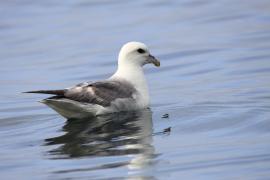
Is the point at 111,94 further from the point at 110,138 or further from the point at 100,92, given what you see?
the point at 110,138

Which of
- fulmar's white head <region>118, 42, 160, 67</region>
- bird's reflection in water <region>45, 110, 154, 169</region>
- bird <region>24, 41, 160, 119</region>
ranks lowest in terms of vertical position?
bird's reflection in water <region>45, 110, 154, 169</region>

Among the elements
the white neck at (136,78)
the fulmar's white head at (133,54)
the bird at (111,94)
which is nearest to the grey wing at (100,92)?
the bird at (111,94)

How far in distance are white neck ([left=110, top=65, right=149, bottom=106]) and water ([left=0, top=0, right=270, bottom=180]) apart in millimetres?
252

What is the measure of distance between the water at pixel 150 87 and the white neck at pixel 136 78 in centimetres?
25

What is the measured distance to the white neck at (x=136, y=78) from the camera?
1180 centimetres

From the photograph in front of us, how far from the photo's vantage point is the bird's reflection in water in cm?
939

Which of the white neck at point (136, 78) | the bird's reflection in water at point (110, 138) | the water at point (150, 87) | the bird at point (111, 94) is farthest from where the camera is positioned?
the white neck at point (136, 78)

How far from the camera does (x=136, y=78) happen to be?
11984 mm

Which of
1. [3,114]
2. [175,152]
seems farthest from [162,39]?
[175,152]

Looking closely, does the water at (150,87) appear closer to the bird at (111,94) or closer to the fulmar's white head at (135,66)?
the bird at (111,94)

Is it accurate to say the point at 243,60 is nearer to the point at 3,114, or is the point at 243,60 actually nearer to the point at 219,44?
the point at 219,44

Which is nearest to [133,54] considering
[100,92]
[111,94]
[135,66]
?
[135,66]

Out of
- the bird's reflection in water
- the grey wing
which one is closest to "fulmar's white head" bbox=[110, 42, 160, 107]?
the grey wing

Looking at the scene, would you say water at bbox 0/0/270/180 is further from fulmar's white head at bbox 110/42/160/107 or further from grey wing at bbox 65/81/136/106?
fulmar's white head at bbox 110/42/160/107
